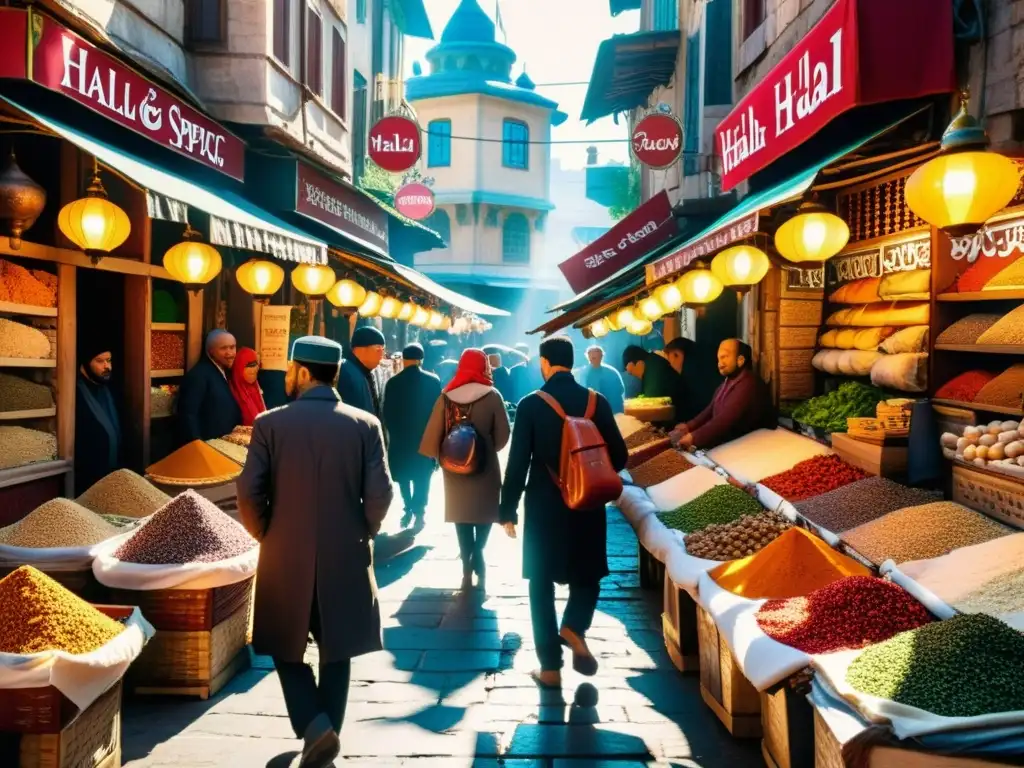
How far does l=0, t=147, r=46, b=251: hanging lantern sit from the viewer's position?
6.09m

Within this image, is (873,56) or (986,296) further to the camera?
(986,296)

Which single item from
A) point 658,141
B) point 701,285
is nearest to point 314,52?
point 658,141

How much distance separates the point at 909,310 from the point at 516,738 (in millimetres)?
4832

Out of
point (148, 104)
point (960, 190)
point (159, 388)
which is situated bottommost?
point (159, 388)

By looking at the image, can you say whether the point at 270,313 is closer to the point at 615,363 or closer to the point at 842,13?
the point at 842,13

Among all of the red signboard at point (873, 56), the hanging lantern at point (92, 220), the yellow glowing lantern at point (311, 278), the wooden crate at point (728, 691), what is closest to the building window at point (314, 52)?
the yellow glowing lantern at point (311, 278)

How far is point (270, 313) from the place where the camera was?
10977mm

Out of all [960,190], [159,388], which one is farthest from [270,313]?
[960,190]

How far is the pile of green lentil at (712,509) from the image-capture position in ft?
22.5

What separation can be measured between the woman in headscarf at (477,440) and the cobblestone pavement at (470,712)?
0.86 m

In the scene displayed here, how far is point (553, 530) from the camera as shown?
6027 mm

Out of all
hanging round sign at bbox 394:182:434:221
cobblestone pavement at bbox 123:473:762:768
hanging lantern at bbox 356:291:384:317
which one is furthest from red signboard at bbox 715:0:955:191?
hanging round sign at bbox 394:182:434:221

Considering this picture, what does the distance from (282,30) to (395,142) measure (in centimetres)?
440

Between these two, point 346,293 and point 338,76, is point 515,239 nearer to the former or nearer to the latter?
point 338,76
